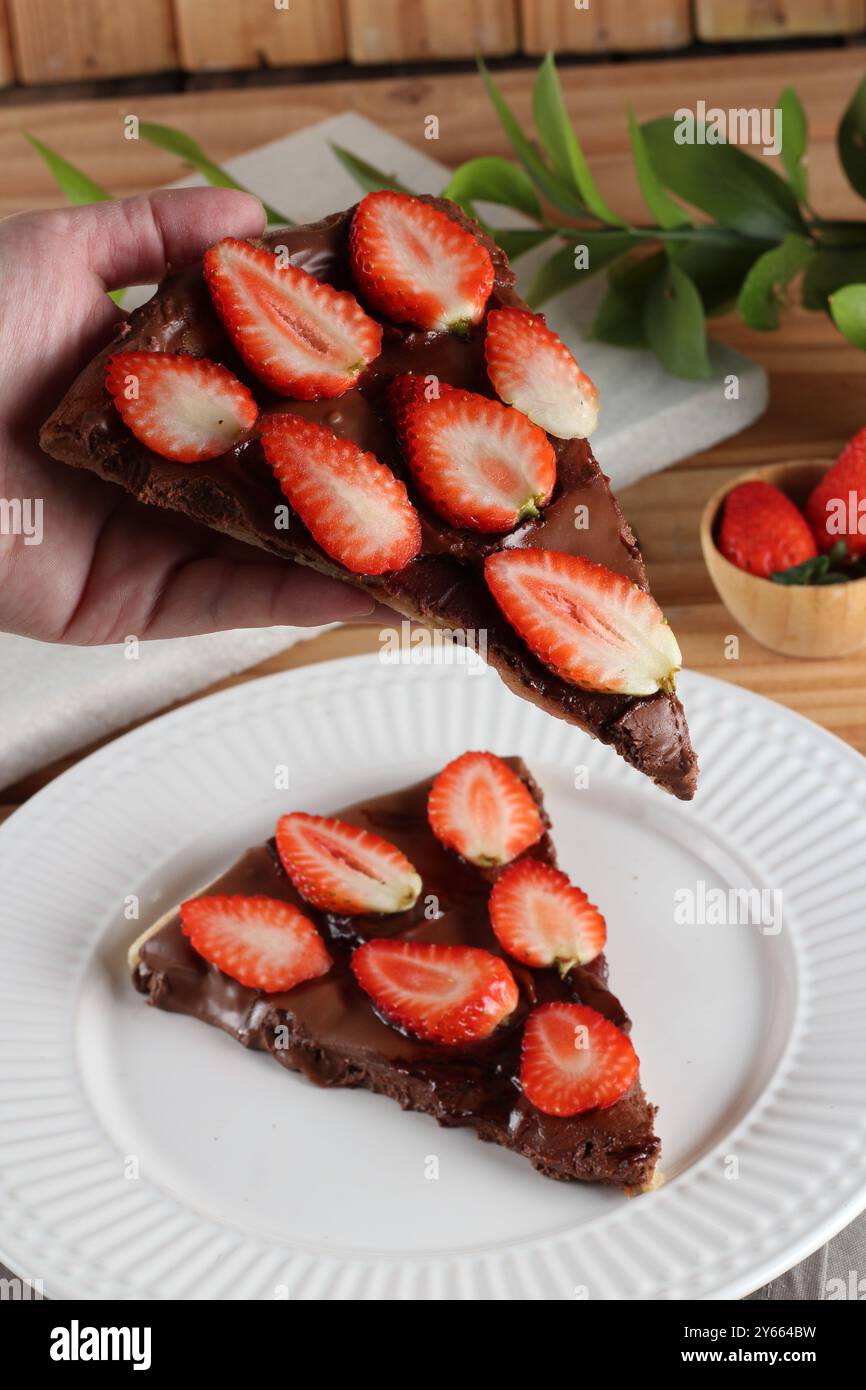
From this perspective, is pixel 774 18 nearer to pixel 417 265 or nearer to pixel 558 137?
pixel 558 137

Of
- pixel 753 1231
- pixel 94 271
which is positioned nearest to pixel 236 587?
pixel 94 271

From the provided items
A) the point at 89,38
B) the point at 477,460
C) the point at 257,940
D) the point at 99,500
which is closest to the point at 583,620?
the point at 477,460

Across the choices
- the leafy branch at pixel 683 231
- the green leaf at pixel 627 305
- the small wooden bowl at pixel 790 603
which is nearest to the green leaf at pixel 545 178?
the leafy branch at pixel 683 231

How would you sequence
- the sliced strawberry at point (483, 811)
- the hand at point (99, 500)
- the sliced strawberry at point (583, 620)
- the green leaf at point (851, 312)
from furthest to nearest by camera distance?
the green leaf at point (851, 312) → the sliced strawberry at point (483, 811) → the hand at point (99, 500) → the sliced strawberry at point (583, 620)

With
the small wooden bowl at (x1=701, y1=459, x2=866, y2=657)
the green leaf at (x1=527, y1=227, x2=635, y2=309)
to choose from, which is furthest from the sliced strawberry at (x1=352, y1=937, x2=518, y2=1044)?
the green leaf at (x1=527, y1=227, x2=635, y2=309)

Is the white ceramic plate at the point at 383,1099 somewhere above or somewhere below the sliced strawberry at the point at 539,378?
below

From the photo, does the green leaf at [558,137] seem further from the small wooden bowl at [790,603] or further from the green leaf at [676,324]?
the small wooden bowl at [790,603]

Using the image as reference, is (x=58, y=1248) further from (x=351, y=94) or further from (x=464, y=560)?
(x=351, y=94)
